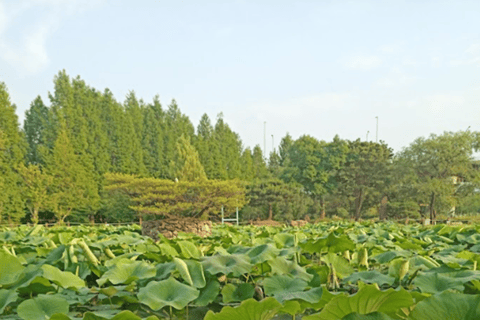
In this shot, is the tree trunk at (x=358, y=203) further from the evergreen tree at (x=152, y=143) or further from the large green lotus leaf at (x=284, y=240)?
the large green lotus leaf at (x=284, y=240)

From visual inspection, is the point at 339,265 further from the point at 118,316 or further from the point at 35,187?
the point at 35,187

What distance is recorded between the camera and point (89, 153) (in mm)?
28312

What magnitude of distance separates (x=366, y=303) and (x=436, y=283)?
0.62 meters

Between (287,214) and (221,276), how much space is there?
28151mm

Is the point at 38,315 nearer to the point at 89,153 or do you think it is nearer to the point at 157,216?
the point at 157,216

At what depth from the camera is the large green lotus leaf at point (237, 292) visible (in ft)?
5.31

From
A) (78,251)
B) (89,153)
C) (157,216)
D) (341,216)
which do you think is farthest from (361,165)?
(78,251)

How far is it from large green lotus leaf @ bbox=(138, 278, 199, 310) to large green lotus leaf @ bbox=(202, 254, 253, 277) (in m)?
0.18

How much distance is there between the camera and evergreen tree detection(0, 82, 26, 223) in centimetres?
2348

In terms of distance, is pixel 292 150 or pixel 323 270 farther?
pixel 292 150

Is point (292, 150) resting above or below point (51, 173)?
above

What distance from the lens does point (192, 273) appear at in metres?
1.64

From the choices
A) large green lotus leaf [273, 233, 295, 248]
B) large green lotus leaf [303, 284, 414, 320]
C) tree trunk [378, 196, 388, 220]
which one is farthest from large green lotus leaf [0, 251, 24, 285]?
tree trunk [378, 196, 388, 220]

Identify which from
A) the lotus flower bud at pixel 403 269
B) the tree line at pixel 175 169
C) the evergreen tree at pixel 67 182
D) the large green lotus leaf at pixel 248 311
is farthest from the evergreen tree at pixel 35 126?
the large green lotus leaf at pixel 248 311
